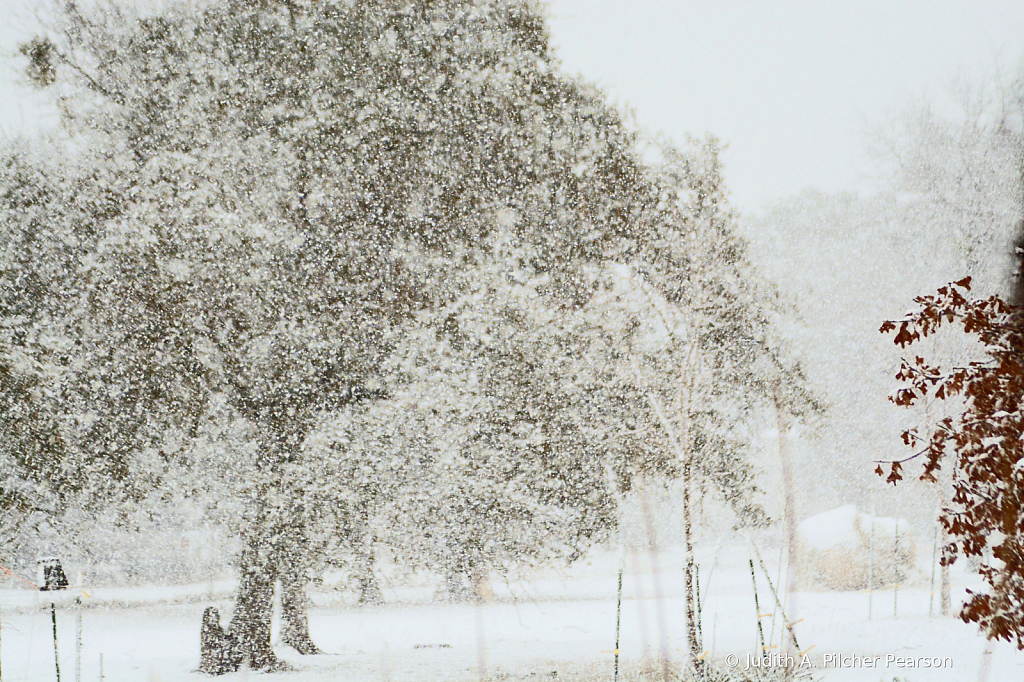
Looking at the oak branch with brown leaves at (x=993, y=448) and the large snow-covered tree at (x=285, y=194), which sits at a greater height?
the large snow-covered tree at (x=285, y=194)

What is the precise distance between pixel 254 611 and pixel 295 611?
12 centimetres

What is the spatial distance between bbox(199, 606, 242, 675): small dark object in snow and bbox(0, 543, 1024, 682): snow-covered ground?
0.08ft

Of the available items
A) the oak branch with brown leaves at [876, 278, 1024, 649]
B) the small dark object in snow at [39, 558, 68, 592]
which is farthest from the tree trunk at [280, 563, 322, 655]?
the oak branch with brown leaves at [876, 278, 1024, 649]

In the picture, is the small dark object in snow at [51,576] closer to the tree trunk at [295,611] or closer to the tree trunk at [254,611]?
the tree trunk at [254,611]

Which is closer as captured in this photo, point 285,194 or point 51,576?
point 51,576

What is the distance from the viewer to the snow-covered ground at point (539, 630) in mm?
2123

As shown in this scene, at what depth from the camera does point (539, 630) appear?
2.23 m

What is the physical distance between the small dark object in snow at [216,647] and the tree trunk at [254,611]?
19 mm

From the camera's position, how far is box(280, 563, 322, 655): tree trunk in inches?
85.0

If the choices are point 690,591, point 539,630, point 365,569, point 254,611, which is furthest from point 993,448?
point 254,611

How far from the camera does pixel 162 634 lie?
2.12 metres

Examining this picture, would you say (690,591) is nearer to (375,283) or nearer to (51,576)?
(375,283)

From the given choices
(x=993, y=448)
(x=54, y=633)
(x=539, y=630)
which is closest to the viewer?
(x=993, y=448)

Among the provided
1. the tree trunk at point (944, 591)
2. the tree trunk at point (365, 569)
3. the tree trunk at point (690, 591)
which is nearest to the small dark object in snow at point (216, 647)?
the tree trunk at point (365, 569)
